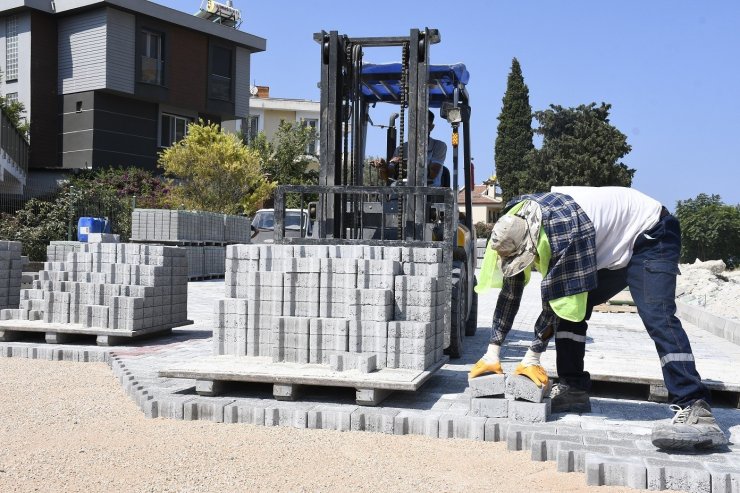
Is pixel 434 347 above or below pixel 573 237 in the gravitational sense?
below

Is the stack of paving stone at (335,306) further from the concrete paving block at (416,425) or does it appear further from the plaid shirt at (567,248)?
the plaid shirt at (567,248)

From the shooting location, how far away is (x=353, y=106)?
8.70 m

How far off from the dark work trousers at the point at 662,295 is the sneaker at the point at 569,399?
73cm

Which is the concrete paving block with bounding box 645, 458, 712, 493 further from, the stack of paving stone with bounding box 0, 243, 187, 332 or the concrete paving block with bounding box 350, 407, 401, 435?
the stack of paving stone with bounding box 0, 243, 187, 332

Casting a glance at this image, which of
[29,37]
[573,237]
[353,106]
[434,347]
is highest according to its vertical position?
[29,37]

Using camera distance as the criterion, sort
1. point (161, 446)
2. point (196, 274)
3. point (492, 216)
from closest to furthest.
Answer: point (161, 446)
point (196, 274)
point (492, 216)

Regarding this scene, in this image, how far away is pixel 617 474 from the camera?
14.4 ft

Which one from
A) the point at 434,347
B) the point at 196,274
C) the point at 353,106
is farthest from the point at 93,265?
the point at 196,274

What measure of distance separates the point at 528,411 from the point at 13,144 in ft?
76.1

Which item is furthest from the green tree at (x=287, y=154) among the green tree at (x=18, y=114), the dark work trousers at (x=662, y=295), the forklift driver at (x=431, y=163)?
the dark work trousers at (x=662, y=295)

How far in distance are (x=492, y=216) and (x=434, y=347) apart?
6716cm

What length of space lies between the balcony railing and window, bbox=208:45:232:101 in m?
9.04

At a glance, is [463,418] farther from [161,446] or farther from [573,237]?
[161,446]

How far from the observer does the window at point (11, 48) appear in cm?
2998
